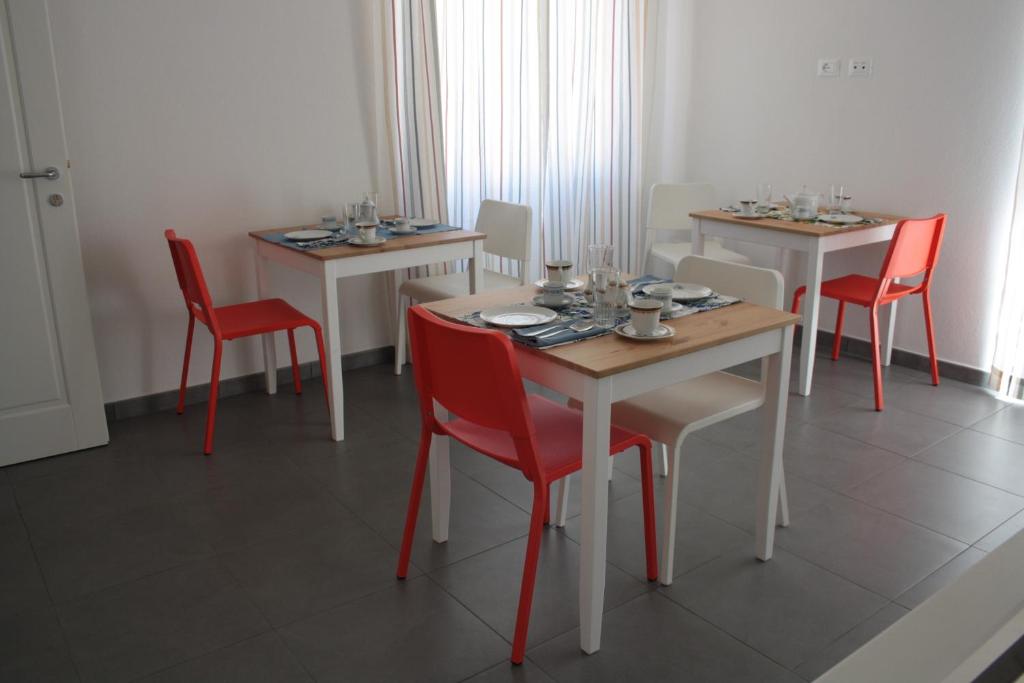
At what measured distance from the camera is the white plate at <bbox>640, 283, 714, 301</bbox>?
2326 mm

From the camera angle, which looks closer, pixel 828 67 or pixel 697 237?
pixel 697 237

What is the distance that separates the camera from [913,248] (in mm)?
3449

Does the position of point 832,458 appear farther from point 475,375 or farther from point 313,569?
point 313,569

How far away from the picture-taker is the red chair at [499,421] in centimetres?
180

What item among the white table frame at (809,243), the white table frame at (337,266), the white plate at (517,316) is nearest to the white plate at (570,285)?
the white plate at (517,316)

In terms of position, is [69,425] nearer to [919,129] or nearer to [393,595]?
[393,595]

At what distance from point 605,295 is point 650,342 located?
0.20 meters

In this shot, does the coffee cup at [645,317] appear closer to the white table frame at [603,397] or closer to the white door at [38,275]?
the white table frame at [603,397]

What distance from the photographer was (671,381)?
199 centimetres

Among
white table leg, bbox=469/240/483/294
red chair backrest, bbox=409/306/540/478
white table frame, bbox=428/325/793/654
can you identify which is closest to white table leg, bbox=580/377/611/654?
white table frame, bbox=428/325/793/654

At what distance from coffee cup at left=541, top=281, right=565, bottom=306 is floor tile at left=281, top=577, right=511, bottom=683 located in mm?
812

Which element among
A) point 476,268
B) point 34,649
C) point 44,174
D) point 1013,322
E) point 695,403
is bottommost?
point 34,649

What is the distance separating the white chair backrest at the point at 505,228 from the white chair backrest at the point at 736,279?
114 cm

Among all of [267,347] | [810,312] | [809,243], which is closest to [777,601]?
[810,312]
